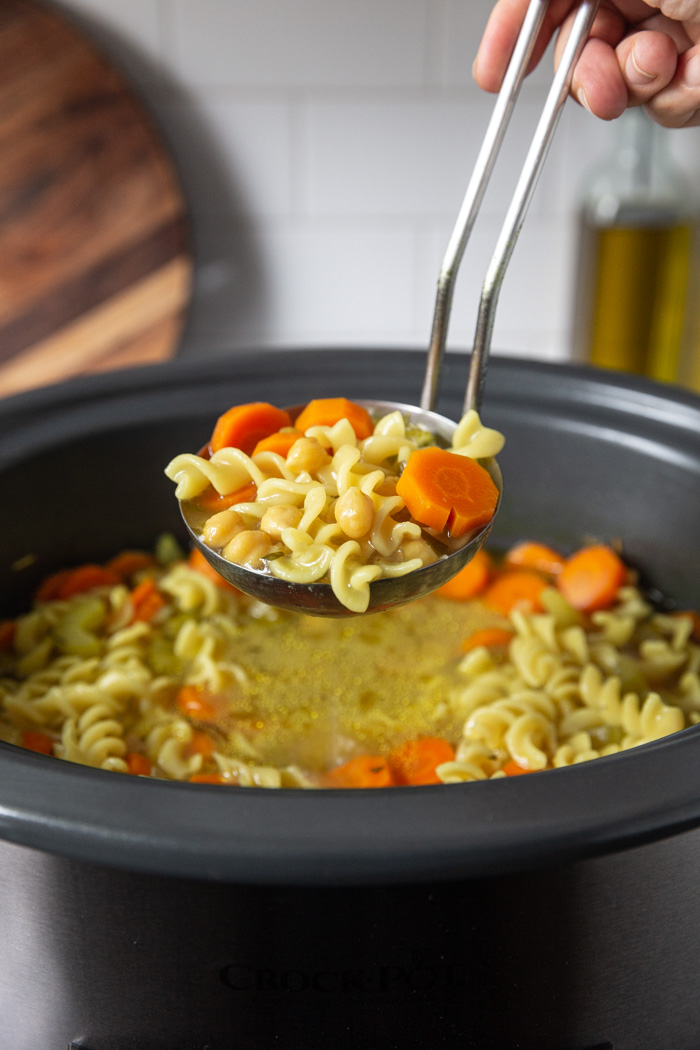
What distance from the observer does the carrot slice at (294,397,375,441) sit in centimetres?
116

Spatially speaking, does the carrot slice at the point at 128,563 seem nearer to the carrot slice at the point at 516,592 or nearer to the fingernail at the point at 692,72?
the carrot slice at the point at 516,592

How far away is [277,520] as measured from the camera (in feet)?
3.29

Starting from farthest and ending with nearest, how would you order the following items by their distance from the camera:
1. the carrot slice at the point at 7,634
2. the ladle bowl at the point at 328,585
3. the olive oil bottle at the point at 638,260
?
the olive oil bottle at the point at 638,260
the carrot slice at the point at 7,634
the ladle bowl at the point at 328,585

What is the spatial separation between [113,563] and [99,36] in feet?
4.31

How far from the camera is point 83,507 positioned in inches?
57.6

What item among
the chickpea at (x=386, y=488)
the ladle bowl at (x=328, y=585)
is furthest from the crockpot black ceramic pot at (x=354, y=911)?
the chickpea at (x=386, y=488)

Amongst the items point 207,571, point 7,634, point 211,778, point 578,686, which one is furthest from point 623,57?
point 7,634

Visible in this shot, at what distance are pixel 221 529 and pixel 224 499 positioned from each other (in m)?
0.12

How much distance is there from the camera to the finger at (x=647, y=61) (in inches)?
45.7

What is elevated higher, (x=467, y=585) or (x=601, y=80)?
(x=601, y=80)

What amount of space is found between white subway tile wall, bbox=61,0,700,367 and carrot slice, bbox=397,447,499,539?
4.92ft

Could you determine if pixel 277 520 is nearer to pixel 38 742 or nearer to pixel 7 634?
pixel 38 742

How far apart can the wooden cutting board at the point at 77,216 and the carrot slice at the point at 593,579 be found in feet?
3.93

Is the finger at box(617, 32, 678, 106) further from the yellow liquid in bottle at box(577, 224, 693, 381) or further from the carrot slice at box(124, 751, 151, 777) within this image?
the yellow liquid in bottle at box(577, 224, 693, 381)
